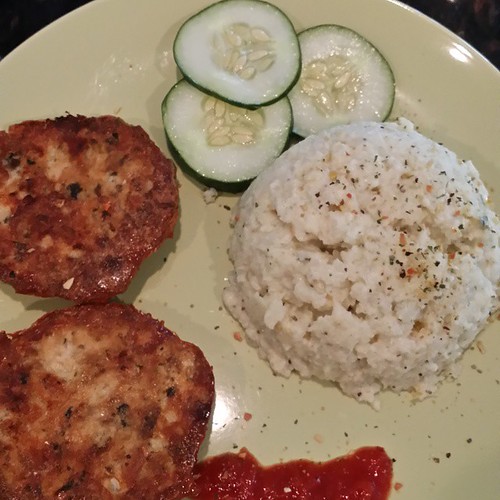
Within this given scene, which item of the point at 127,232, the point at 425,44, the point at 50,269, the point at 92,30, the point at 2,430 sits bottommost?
the point at 2,430

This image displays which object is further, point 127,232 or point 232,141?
point 232,141

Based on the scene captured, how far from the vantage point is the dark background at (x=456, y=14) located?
4504mm

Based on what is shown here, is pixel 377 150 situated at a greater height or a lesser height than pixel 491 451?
greater

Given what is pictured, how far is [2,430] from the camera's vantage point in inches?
117

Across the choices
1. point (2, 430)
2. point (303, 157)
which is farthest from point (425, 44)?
point (2, 430)

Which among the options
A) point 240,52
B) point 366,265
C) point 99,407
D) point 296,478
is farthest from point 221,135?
point 296,478

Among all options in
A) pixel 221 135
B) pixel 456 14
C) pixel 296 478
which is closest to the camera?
pixel 296 478

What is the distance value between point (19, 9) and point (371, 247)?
3215mm

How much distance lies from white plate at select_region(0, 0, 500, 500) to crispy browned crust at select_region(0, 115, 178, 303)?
1.22 feet

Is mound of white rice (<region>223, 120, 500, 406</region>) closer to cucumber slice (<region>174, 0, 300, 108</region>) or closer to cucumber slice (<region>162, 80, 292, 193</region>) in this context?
cucumber slice (<region>162, 80, 292, 193</region>)

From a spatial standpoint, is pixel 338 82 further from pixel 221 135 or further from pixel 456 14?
pixel 456 14

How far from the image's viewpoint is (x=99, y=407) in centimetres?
305

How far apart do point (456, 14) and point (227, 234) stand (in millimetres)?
2769

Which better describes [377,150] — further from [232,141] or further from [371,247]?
[232,141]
